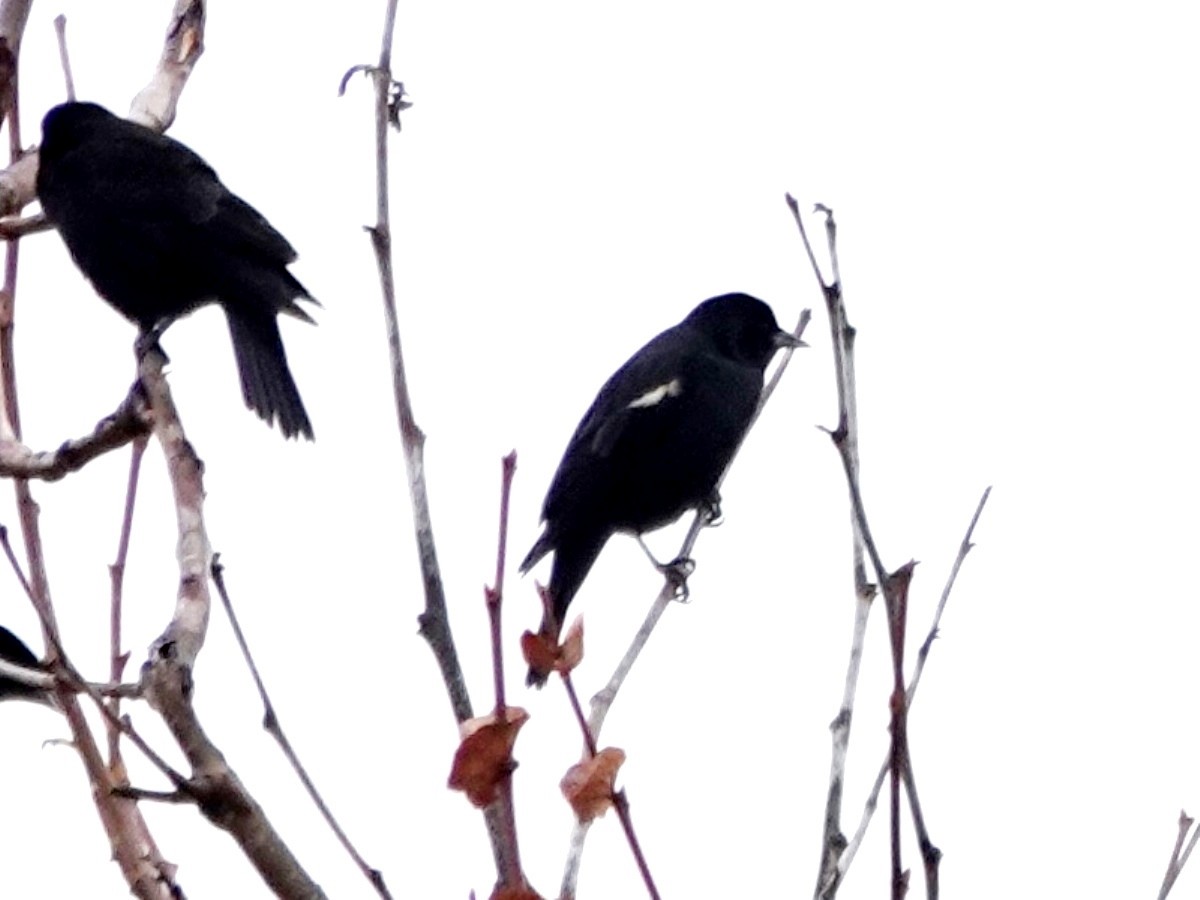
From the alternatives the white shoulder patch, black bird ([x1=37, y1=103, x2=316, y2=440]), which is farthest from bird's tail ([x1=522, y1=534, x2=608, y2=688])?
black bird ([x1=37, y1=103, x2=316, y2=440])

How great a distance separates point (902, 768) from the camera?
1410mm

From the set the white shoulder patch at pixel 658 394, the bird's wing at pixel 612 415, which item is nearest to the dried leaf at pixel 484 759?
the bird's wing at pixel 612 415

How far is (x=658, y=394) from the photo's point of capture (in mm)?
5766

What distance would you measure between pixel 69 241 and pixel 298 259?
614 millimetres

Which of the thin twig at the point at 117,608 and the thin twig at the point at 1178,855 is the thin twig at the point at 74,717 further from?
the thin twig at the point at 1178,855

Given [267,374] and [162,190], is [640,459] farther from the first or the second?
[162,190]

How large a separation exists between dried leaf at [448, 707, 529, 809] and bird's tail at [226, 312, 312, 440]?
3.66 metres

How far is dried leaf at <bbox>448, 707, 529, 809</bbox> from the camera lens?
138 centimetres

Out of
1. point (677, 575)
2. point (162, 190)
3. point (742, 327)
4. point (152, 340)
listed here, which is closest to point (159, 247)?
point (162, 190)

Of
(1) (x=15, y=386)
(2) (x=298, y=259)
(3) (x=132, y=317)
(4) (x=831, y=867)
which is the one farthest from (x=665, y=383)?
(4) (x=831, y=867)

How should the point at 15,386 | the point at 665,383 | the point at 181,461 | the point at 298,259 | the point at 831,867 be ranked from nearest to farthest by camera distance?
the point at 831,867
the point at 181,461
the point at 15,386
the point at 298,259
the point at 665,383

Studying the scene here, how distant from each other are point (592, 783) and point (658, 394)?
14.3 feet

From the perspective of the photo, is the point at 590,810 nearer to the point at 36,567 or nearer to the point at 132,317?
the point at 36,567

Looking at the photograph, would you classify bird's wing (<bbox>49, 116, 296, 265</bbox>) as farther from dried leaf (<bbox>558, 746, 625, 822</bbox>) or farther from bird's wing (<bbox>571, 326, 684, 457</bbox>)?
dried leaf (<bbox>558, 746, 625, 822</bbox>)
